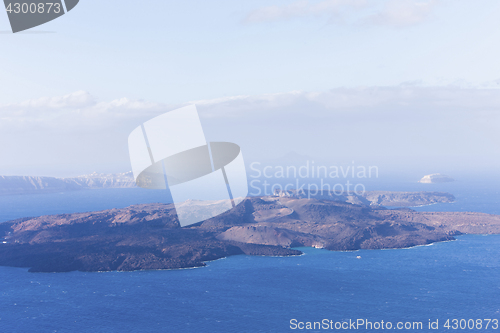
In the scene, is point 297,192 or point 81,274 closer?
point 81,274

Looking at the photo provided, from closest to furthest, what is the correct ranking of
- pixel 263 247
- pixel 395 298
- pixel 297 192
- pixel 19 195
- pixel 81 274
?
pixel 395 298, pixel 81 274, pixel 263 247, pixel 297 192, pixel 19 195

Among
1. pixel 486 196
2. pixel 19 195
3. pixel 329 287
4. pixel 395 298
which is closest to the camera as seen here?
pixel 395 298

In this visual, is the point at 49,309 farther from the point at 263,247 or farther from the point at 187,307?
the point at 263,247

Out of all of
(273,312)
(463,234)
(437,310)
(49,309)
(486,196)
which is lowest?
(486,196)

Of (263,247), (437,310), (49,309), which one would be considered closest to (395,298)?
(437,310)

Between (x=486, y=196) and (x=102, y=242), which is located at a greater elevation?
(x=102, y=242)
